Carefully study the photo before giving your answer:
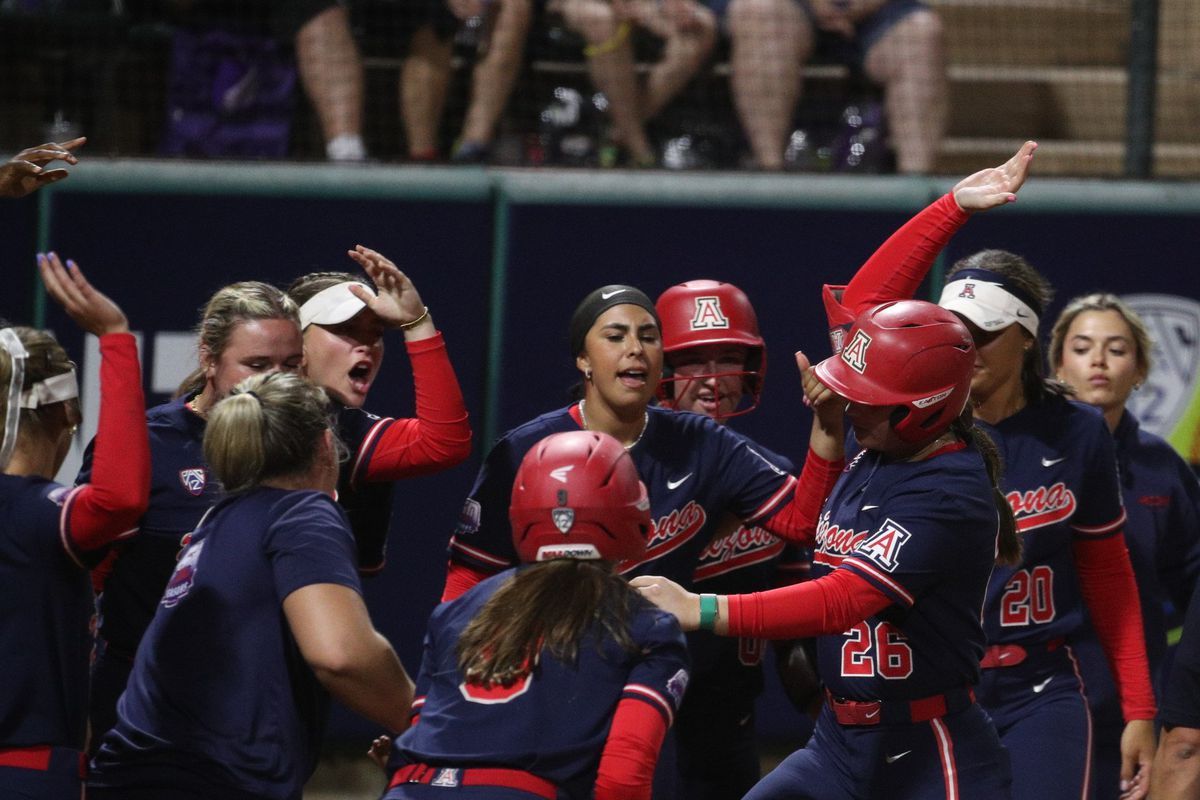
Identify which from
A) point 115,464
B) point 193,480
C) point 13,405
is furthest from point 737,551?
point 13,405

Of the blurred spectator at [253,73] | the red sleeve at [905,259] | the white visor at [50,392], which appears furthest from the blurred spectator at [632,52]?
the white visor at [50,392]

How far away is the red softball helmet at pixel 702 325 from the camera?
4578 mm

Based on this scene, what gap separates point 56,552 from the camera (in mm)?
3055

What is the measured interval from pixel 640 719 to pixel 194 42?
470cm

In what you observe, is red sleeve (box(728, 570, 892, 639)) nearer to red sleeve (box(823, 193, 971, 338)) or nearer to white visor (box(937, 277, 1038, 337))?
red sleeve (box(823, 193, 971, 338))

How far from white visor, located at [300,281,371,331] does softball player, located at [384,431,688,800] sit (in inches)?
51.7

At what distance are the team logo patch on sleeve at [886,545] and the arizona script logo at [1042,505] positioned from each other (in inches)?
37.1

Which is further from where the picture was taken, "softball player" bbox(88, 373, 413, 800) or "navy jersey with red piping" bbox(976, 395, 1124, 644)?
"navy jersey with red piping" bbox(976, 395, 1124, 644)

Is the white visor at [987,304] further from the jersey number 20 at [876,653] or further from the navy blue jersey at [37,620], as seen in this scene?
the navy blue jersey at [37,620]

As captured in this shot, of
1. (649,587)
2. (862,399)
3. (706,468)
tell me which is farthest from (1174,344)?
(649,587)

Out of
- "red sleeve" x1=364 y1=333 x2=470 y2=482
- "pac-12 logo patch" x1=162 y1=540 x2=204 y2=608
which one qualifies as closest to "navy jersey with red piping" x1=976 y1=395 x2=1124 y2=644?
"red sleeve" x1=364 y1=333 x2=470 y2=482

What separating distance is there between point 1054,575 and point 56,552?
2.46 metres

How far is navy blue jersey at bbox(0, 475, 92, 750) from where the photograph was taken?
302 centimetres

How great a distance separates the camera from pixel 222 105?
21.5 ft
